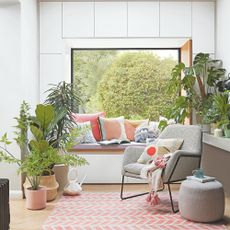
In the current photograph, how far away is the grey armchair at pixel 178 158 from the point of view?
3828mm

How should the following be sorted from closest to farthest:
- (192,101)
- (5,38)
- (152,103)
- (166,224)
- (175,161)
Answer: (166,224)
(175,161)
(5,38)
(192,101)
(152,103)

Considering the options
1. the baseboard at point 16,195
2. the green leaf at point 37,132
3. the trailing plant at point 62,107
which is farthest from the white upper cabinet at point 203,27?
the baseboard at point 16,195

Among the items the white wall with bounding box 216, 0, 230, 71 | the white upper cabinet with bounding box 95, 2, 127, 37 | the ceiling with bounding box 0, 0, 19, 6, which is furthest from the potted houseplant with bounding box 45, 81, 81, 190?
the white wall with bounding box 216, 0, 230, 71

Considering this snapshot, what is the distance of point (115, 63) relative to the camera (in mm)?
6195

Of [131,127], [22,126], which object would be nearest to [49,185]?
[22,126]

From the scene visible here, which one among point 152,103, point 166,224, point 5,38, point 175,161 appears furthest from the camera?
point 152,103

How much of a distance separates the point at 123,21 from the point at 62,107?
1.59m

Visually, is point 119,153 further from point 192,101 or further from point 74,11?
point 74,11

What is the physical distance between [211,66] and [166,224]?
103 inches

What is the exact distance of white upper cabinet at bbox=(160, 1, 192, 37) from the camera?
534cm

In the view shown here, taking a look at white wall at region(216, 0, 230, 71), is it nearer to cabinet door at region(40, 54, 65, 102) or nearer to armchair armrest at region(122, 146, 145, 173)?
armchair armrest at region(122, 146, 145, 173)

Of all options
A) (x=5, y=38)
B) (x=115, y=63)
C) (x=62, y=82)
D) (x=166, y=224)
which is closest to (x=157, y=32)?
(x=115, y=63)

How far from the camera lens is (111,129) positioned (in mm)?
5645

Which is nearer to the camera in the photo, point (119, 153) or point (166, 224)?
point (166, 224)
